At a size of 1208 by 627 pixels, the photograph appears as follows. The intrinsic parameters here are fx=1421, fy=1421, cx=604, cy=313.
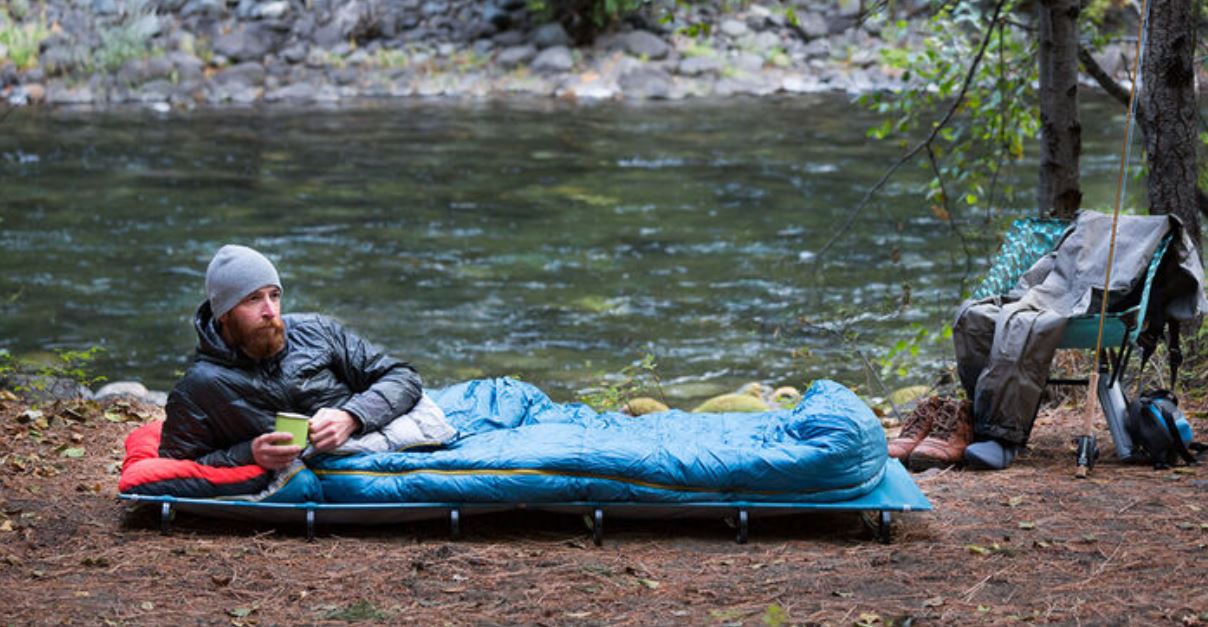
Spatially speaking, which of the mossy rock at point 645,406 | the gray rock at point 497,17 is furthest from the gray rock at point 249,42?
the mossy rock at point 645,406

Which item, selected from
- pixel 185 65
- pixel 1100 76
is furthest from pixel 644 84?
pixel 1100 76

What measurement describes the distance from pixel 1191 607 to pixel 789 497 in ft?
4.12

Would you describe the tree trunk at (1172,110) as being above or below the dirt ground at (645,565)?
above

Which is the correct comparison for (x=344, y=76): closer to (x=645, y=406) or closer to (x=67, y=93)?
(x=67, y=93)

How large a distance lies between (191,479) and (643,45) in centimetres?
1882

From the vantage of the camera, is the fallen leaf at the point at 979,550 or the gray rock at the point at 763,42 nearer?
the fallen leaf at the point at 979,550

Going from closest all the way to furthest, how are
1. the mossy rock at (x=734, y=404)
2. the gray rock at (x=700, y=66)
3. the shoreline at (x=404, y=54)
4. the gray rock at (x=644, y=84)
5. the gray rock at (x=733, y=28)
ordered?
1. the mossy rock at (x=734, y=404)
2. the shoreline at (x=404, y=54)
3. the gray rock at (x=644, y=84)
4. the gray rock at (x=700, y=66)
5. the gray rock at (x=733, y=28)

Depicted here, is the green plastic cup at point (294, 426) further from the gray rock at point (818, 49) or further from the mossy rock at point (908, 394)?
the gray rock at point (818, 49)

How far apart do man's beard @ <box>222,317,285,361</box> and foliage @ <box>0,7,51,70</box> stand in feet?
60.4

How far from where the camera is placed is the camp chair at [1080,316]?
5320 mm

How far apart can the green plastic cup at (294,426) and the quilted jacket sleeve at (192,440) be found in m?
0.21

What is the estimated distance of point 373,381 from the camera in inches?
188

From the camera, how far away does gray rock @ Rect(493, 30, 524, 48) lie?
23047 mm

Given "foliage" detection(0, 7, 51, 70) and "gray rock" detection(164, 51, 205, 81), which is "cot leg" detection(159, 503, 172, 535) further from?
"foliage" detection(0, 7, 51, 70)
